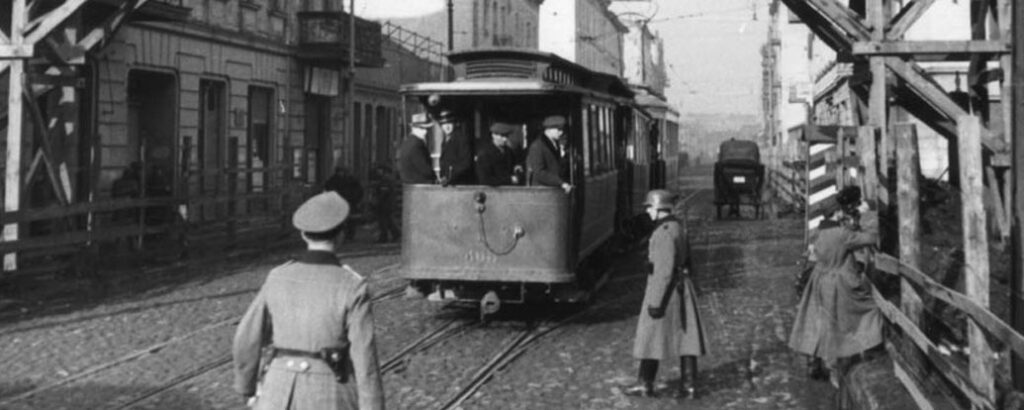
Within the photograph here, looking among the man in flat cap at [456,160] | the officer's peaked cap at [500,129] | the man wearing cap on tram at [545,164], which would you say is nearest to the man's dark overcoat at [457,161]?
the man in flat cap at [456,160]

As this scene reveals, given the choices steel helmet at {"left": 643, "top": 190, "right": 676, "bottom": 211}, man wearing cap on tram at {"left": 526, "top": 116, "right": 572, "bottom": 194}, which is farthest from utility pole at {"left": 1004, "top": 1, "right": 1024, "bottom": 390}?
man wearing cap on tram at {"left": 526, "top": 116, "right": 572, "bottom": 194}

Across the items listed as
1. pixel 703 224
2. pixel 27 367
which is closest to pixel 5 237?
pixel 27 367

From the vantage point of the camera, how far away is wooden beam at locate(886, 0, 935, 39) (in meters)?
12.3

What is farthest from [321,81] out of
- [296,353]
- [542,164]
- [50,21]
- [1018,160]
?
[296,353]

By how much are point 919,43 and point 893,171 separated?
294 cm

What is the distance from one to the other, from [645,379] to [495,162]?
12.8 ft

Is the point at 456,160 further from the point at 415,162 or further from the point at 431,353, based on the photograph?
the point at 431,353

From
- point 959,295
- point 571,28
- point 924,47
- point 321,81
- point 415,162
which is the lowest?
Result: point 959,295

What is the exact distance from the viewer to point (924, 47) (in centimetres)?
1220

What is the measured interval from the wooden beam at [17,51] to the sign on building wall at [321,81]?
48.0 feet

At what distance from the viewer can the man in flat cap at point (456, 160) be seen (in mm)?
13008

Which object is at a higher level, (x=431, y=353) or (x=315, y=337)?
(x=315, y=337)

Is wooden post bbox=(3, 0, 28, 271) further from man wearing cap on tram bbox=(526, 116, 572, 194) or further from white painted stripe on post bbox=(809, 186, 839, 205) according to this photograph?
white painted stripe on post bbox=(809, 186, 839, 205)

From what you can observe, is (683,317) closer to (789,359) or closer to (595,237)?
(789,359)
